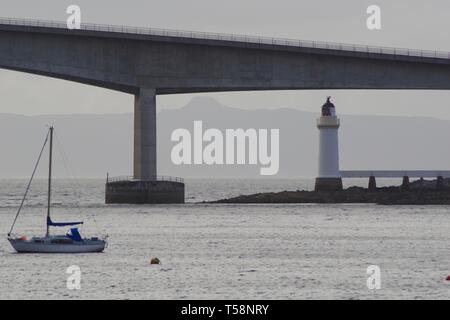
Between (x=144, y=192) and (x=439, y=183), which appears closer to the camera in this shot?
(x=144, y=192)

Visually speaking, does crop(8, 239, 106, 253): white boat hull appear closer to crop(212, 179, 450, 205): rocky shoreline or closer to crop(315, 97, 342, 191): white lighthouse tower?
crop(315, 97, 342, 191): white lighthouse tower

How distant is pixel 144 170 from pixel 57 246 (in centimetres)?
5432

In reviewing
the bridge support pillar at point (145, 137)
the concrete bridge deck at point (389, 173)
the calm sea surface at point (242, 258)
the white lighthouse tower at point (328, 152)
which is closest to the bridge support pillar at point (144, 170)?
the bridge support pillar at point (145, 137)

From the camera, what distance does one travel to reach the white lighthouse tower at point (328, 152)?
474ft

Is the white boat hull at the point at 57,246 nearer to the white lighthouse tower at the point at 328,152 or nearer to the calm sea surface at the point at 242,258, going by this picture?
the calm sea surface at the point at 242,258

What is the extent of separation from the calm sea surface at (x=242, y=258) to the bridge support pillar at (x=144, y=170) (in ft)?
17.5

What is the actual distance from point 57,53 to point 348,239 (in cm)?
3888

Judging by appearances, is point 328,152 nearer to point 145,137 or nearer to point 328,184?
point 328,184

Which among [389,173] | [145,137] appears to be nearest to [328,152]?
[389,173]

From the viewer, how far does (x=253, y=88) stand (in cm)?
12788

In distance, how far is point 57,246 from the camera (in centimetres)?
7706

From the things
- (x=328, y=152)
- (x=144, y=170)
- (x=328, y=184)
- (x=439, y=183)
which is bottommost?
(x=328, y=184)

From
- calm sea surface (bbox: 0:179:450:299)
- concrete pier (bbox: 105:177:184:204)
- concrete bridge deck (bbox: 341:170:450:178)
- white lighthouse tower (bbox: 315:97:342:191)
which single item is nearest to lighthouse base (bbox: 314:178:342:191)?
white lighthouse tower (bbox: 315:97:342:191)

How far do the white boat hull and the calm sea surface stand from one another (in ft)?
1.33
